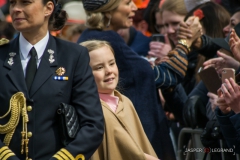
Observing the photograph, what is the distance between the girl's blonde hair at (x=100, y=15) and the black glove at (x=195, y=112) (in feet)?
3.54

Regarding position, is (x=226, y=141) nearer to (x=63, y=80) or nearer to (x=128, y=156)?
(x=128, y=156)

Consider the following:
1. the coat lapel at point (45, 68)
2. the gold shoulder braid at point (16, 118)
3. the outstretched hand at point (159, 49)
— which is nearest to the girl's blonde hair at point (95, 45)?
the coat lapel at point (45, 68)

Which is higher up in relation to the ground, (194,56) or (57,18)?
(57,18)

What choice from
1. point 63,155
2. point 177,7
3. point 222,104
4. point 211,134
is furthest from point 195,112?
point 63,155

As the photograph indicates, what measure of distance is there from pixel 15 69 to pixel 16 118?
33 centimetres

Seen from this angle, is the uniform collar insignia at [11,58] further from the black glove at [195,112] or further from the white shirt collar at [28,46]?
the black glove at [195,112]

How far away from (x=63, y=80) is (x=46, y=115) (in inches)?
10.3

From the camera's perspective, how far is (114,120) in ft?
15.6

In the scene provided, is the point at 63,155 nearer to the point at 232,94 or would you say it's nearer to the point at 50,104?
the point at 50,104

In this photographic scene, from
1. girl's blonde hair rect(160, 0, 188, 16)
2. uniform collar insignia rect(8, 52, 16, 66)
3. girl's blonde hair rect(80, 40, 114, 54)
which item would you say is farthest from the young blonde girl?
girl's blonde hair rect(160, 0, 188, 16)

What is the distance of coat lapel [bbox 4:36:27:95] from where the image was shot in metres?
4.21

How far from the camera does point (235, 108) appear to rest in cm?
507

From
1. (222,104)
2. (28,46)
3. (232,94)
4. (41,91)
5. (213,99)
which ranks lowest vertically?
(213,99)

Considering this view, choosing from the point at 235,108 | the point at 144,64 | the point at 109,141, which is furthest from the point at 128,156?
the point at 144,64
